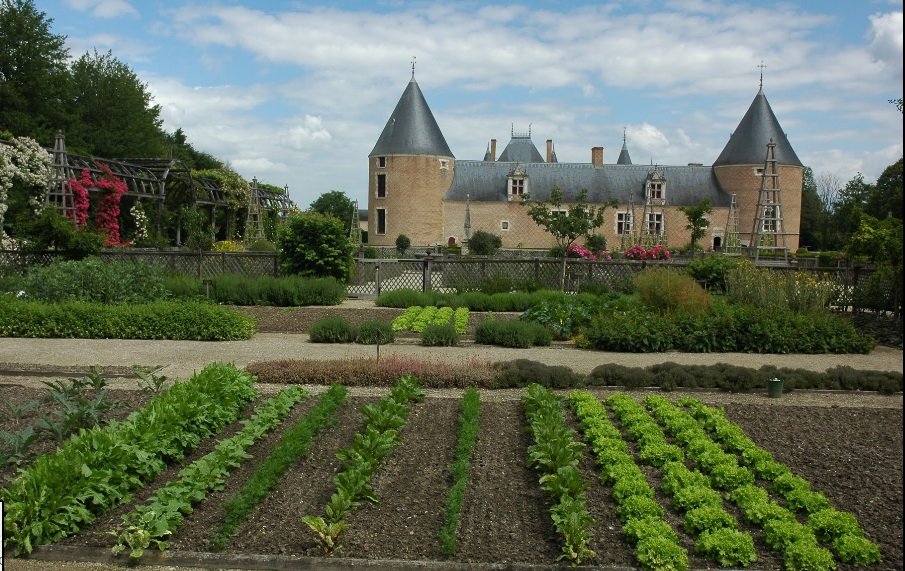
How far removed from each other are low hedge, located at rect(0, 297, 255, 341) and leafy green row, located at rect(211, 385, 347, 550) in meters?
4.91

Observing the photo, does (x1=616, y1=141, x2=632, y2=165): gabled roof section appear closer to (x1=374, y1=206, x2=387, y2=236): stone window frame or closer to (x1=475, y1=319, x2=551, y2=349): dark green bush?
(x1=374, y1=206, x2=387, y2=236): stone window frame

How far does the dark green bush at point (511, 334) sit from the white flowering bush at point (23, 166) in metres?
15.5

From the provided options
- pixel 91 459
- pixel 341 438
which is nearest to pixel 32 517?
pixel 91 459

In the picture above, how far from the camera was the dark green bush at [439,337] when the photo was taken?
1105 cm

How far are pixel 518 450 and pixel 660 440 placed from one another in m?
1.06

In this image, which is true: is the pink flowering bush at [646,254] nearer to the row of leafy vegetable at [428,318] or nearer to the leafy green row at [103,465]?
the row of leafy vegetable at [428,318]

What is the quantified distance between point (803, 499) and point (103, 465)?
4.19 m

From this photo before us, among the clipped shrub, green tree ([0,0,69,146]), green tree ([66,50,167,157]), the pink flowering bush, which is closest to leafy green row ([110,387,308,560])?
the clipped shrub

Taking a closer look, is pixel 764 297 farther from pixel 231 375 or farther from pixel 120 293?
pixel 120 293

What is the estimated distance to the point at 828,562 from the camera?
153 inches

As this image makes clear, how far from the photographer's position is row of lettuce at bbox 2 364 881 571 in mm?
4066

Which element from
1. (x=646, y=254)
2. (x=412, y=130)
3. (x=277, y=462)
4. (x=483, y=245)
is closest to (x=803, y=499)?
(x=277, y=462)

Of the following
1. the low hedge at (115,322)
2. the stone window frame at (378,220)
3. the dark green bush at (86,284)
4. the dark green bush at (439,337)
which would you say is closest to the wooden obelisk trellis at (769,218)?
the dark green bush at (439,337)

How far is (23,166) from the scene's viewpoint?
21297 millimetres
